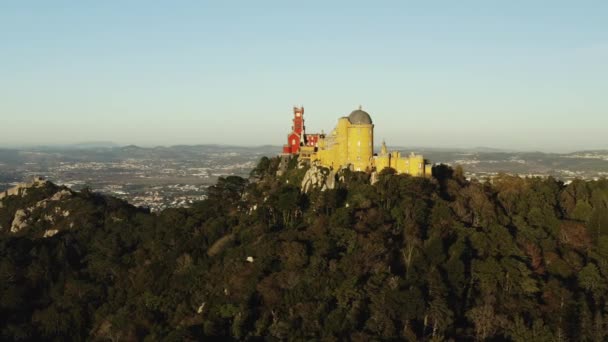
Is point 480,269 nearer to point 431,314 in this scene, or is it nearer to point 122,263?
point 431,314

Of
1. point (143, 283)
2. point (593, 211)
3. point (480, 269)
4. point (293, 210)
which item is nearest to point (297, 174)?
point (293, 210)

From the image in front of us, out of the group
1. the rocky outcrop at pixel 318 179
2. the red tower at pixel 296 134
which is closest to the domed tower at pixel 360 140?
the rocky outcrop at pixel 318 179

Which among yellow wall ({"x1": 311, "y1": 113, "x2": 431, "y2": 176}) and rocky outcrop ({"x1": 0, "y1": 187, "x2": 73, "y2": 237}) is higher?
yellow wall ({"x1": 311, "y1": 113, "x2": 431, "y2": 176})

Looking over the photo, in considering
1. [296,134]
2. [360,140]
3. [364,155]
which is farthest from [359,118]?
[296,134]

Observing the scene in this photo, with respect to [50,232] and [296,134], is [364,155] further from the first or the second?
[50,232]

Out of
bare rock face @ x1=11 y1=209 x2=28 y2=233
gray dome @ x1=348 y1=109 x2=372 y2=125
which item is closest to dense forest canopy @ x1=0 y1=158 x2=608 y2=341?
gray dome @ x1=348 y1=109 x2=372 y2=125

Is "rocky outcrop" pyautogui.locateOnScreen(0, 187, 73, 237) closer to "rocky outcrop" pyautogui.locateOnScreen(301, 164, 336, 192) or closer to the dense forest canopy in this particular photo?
the dense forest canopy

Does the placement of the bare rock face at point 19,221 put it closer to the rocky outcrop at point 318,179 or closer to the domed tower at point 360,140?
the rocky outcrop at point 318,179
